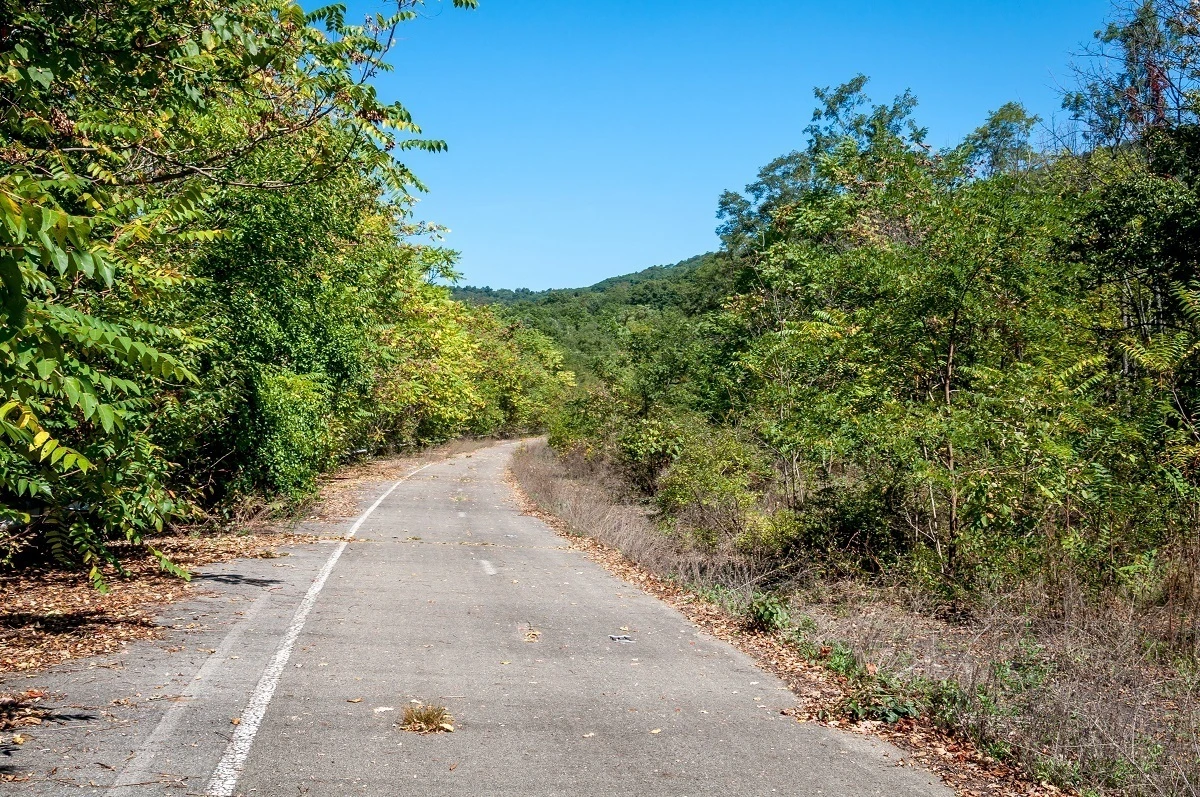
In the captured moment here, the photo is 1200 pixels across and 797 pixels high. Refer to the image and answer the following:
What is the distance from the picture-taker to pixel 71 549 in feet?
33.8

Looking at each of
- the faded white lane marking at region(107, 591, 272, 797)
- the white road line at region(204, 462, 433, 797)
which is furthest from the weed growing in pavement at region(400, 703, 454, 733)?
the faded white lane marking at region(107, 591, 272, 797)

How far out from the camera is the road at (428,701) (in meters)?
4.83

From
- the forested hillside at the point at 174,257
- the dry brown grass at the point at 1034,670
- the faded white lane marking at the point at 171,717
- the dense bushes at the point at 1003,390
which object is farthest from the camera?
the dense bushes at the point at 1003,390

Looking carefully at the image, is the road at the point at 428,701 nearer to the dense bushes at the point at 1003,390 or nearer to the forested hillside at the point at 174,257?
the forested hillside at the point at 174,257

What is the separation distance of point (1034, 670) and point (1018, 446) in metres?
3.15

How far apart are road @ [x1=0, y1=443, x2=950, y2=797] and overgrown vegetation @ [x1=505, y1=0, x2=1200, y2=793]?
3.82ft

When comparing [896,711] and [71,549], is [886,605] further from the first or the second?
[71,549]

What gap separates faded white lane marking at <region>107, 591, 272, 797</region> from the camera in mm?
4570

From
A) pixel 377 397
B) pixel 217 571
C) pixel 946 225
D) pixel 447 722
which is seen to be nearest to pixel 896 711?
pixel 447 722

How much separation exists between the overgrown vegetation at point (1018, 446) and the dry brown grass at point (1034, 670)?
0.10ft

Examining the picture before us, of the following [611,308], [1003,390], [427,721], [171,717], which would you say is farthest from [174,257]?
[611,308]

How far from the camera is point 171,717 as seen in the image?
5570 mm

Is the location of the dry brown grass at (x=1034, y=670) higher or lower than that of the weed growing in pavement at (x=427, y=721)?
lower

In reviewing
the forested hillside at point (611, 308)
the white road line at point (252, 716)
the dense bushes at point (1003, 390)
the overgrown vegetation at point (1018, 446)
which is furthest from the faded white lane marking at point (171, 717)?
the forested hillside at point (611, 308)
